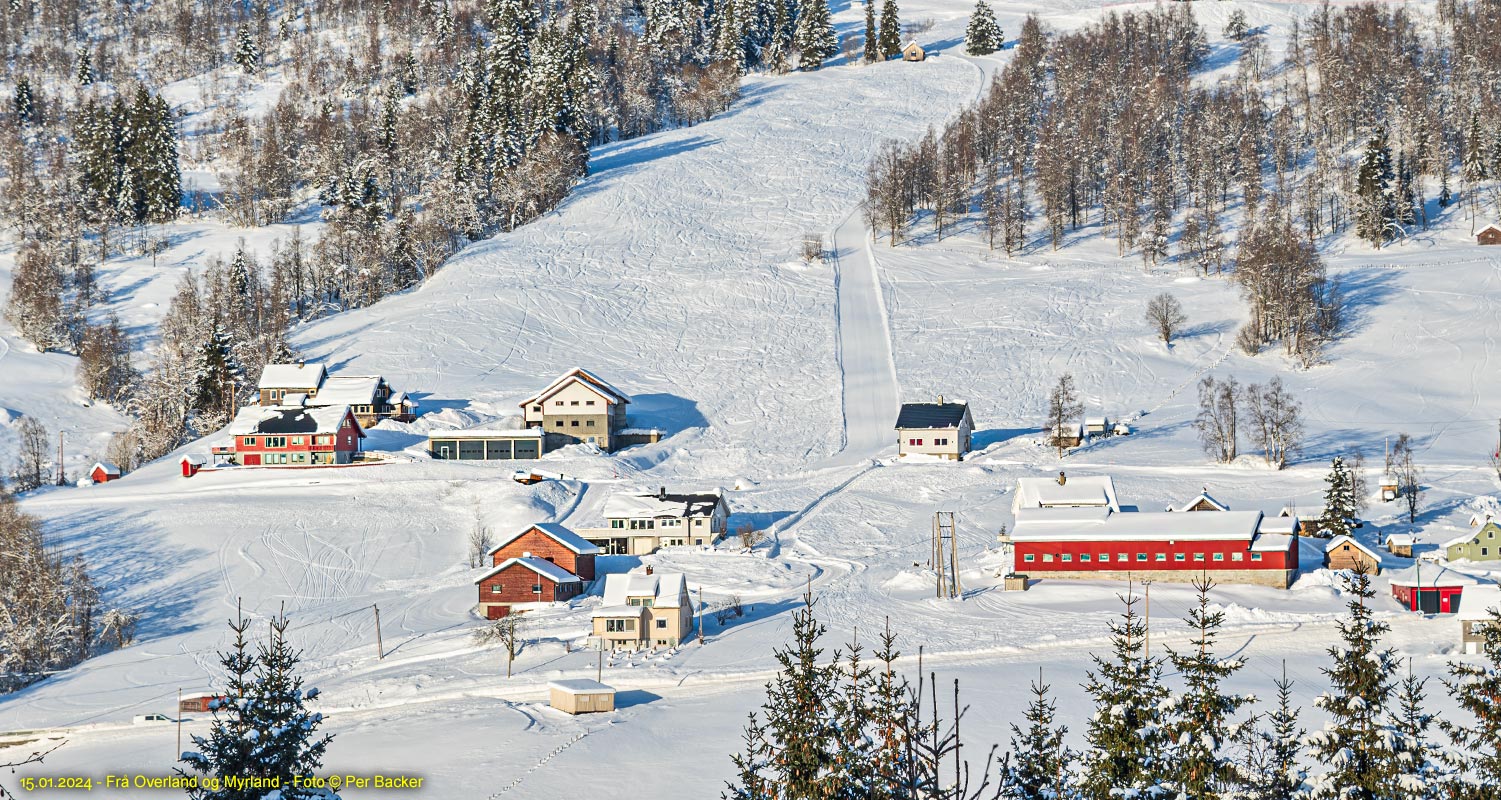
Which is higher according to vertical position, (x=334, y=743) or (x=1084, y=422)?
(x=1084, y=422)

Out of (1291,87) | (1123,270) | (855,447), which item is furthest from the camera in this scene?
(1291,87)

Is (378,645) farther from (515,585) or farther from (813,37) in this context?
(813,37)

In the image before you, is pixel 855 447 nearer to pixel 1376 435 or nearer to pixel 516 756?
pixel 1376 435

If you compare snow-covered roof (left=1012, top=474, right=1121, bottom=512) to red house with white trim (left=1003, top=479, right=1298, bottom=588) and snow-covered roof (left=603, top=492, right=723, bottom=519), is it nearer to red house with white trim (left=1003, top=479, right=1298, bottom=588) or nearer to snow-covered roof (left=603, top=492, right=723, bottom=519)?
red house with white trim (left=1003, top=479, right=1298, bottom=588)

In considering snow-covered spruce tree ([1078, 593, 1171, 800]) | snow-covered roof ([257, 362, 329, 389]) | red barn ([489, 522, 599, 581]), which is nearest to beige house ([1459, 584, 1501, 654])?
snow-covered spruce tree ([1078, 593, 1171, 800])

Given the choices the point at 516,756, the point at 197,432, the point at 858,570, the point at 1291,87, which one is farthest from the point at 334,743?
the point at 1291,87

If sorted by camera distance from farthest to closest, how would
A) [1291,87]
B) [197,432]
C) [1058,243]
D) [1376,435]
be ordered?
[1291,87] < [1058,243] < [197,432] < [1376,435]
